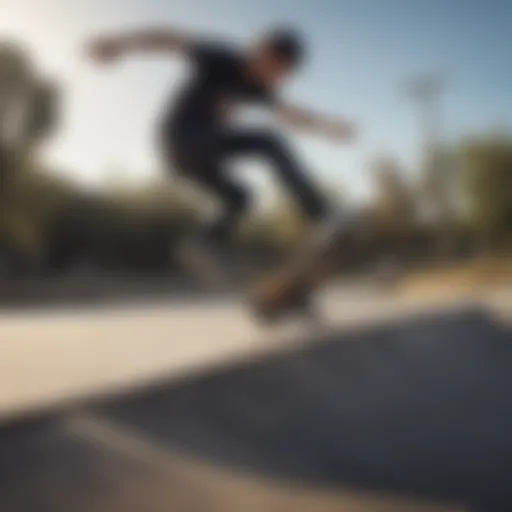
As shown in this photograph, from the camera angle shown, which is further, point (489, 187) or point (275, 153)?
point (489, 187)

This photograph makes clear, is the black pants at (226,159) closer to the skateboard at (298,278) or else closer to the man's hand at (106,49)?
the skateboard at (298,278)

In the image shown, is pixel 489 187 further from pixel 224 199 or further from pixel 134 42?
pixel 134 42

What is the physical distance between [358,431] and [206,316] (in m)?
1.53

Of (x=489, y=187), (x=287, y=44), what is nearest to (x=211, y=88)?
(x=287, y=44)

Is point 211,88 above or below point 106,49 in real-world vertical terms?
above

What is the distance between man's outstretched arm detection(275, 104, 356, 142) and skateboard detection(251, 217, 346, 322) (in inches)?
16.9

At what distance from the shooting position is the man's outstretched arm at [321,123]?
8.24 ft

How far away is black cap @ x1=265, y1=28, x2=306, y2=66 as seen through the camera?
7.63 ft

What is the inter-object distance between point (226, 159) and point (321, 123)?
0.40 metres

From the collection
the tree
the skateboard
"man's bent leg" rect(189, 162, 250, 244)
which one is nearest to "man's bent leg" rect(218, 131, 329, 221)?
"man's bent leg" rect(189, 162, 250, 244)

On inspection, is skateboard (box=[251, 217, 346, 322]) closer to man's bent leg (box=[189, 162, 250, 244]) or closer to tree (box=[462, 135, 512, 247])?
man's bent leg (box=[189, 162, 250, 244])

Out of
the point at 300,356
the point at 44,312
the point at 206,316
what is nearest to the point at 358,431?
the point at 300,356

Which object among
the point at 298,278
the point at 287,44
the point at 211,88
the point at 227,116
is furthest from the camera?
the point at 298,278

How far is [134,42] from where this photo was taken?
2297 mm
